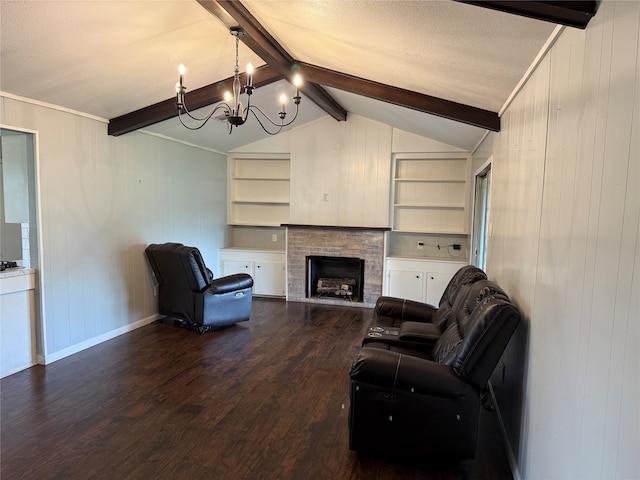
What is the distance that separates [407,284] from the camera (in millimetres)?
5949

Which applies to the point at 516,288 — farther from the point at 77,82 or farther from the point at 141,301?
the point at 141,301

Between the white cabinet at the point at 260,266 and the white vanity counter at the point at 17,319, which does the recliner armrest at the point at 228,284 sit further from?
the white vanity counter at the point at 17,319

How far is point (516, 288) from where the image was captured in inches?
99.7

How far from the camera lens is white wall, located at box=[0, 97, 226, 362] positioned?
3.71m

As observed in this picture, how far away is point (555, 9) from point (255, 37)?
216 cm

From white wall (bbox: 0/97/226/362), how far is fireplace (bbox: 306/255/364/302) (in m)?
2.03

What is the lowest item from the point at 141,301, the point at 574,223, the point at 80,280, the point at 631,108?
the point at 141,301

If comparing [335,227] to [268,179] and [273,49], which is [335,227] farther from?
[273,49]

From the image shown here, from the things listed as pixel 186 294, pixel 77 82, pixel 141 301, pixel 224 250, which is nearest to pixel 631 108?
pixel 77 82

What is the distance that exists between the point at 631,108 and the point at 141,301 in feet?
16.5

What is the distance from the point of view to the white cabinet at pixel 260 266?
6.57 meters

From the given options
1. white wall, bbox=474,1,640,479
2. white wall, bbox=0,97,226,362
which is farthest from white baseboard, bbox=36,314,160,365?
white wall, bbox=474,1,640,479

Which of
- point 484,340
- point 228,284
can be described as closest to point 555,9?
point 484,340

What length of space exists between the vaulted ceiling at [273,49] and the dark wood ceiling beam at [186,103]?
0.04 feet
